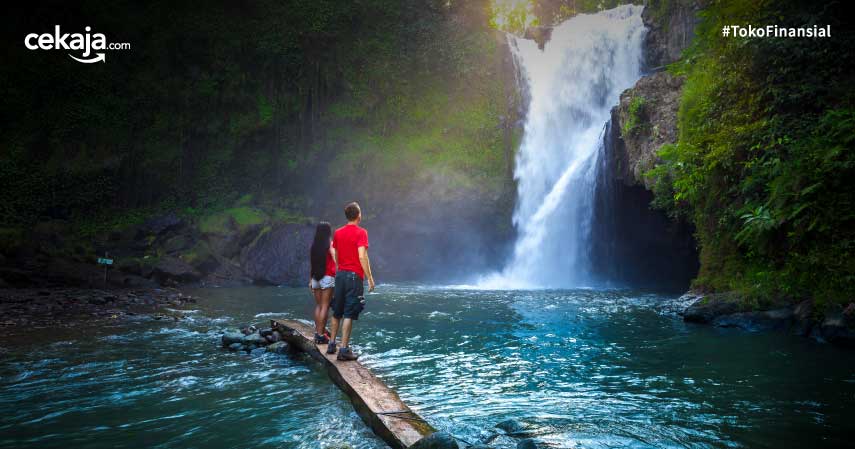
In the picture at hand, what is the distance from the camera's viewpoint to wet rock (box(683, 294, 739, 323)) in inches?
411

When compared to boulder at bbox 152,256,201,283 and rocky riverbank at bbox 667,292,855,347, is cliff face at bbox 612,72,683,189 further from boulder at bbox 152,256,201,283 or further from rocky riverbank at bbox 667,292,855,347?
boulder at bbox 152,256,201,283

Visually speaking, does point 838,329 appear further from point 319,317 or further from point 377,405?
point 319,317

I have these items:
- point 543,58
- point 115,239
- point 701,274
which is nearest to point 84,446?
point 701,274

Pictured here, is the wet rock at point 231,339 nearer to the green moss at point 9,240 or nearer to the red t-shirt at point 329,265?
the red t-shirt at point 329,265

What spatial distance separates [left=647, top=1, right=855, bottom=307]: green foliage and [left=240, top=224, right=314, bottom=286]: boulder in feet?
58.1

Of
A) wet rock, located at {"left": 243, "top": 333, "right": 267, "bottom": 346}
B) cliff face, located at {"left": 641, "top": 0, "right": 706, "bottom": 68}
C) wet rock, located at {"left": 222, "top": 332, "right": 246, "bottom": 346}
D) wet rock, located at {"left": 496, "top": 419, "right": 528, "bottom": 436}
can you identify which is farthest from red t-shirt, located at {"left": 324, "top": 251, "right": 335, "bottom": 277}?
cliff face, located at {"left": 641, "top": 0, "right": 706, "bottom": 68}

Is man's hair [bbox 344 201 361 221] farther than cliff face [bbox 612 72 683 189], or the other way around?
cliff face [bbox 612 72 683 189]

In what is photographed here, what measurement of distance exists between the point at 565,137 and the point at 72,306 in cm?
2401

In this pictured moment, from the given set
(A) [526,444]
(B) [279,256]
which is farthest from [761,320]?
(B) [279,256]

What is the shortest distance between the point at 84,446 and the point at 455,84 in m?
28.7

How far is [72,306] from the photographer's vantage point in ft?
43.2

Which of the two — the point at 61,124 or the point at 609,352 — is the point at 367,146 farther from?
the point at 609,352

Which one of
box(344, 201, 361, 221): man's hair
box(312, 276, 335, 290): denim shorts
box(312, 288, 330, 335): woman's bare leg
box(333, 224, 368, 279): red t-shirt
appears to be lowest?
box(312, 288, 330, 335): woman's bare leg

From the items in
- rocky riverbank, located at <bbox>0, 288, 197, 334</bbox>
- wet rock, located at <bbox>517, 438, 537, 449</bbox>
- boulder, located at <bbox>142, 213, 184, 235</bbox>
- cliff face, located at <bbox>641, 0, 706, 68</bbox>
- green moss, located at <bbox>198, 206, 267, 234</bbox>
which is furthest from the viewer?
green moss, located at <bbox>198, 206, 267, 234</bbox>
